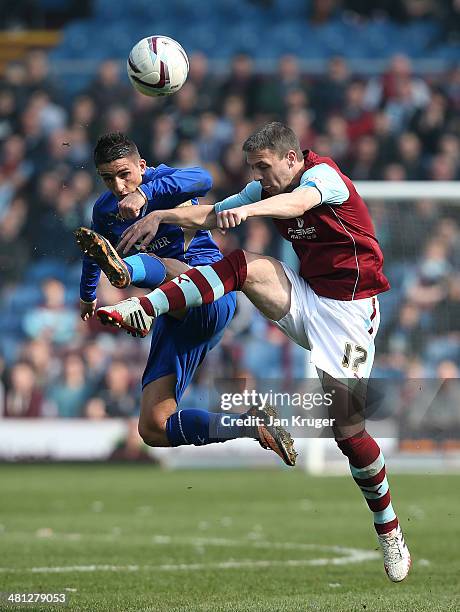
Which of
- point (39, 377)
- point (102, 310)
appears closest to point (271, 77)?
point (39, 377)

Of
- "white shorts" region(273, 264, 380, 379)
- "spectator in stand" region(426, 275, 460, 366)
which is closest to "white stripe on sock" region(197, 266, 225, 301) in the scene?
"white shorts" region(273, 264, 380, 379)

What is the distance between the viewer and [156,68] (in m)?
8.36

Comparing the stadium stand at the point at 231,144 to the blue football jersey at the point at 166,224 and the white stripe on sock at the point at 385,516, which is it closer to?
the blue football jersey at the point at 166,224

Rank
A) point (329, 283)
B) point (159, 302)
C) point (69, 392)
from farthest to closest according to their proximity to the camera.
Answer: point (69, 392)
point (329, 283)
point (159, 302)

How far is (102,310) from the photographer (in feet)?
23.4

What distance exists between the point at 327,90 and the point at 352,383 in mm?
13023

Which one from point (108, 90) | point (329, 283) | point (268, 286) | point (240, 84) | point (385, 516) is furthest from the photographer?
point (240, 84)

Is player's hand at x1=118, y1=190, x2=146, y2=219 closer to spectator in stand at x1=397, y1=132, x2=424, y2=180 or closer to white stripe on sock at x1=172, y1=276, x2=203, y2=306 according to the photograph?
white stripe on sock at x1=172, y1=276, x2=203, y2=306

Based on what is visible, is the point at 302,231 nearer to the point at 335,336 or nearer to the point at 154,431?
the point at 335,336

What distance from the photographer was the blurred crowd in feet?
50.9

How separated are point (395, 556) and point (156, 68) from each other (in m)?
3.52

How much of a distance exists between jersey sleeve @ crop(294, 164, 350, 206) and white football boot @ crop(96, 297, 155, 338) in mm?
1217

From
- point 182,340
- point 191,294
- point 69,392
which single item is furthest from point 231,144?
point 191,294

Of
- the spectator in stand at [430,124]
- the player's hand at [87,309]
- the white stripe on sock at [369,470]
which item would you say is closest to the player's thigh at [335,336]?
the white stripe on sock at [369,470]
